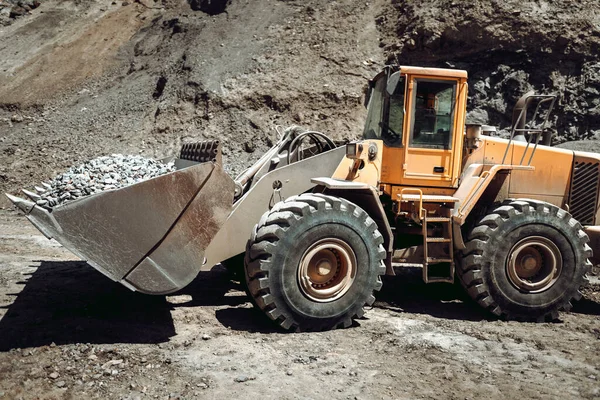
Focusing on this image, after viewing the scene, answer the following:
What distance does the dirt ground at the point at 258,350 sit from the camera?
14.3 feet

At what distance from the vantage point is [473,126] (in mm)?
6629

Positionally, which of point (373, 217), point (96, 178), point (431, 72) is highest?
point (431, 72)

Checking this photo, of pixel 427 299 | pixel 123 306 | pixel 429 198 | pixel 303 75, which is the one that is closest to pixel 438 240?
pixel 429 198

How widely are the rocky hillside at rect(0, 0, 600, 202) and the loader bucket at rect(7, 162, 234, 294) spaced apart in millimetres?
10645

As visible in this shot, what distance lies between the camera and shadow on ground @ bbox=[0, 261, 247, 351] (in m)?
5.24

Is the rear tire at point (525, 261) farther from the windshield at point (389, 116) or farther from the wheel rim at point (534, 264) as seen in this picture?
the windshield at point (389, 116)

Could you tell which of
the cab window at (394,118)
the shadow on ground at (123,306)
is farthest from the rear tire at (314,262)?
the cab window at (394,118)

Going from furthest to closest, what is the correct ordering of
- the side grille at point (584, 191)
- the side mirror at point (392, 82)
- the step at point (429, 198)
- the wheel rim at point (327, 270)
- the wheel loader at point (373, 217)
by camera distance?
the side grille at point (584, 191)
the step at point (429, 198)
the side mirror at point (392, 82)
the wheel rim at point (327, 270)
the wheel loader at point (373, 217)

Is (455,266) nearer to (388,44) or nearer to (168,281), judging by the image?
(168,281)

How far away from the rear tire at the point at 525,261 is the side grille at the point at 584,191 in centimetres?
74

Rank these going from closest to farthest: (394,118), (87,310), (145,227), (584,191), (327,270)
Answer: (145,227) < (327,270) < (87,310) < (394,118) < (584,191)

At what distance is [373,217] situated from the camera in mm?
6340

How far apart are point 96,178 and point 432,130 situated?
11.3ft

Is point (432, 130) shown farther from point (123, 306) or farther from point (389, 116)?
point (123, 306)
